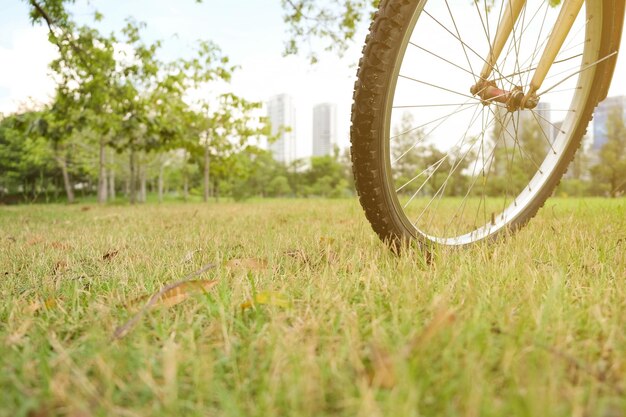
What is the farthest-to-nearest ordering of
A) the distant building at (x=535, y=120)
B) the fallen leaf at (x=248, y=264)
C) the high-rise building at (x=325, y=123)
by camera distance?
the high-rise building at (x=325, y=123), the distant building at (x=535, y=120), the fallen leaf at (x=248, y=264)

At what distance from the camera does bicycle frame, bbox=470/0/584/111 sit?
75.6 inches

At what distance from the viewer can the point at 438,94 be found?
198 cm

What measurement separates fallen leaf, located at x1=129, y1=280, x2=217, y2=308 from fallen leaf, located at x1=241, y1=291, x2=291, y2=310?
0.45ft

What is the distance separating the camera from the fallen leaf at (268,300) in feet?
3.44

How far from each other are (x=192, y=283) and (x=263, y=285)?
203 mm

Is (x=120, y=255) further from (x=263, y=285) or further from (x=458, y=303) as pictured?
(x=458, y=303)

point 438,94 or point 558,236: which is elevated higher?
point 438,94

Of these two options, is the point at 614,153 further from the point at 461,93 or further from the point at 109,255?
the point at 109,255

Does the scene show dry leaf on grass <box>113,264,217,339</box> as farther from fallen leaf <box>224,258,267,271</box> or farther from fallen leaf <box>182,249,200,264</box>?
fallen leaf <box>182,249,200,264</box>

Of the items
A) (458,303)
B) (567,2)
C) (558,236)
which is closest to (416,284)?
(458,303)

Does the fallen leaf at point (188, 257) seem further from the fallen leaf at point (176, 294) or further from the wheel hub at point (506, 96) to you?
the wheel hub at point (506, 96)

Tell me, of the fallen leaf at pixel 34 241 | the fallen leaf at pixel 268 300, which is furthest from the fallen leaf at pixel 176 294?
the fallen leaf at pixel 34 241

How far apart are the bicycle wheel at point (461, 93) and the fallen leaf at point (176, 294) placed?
2.33 ft

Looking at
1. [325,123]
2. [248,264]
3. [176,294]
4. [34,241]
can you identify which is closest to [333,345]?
[176,294]
